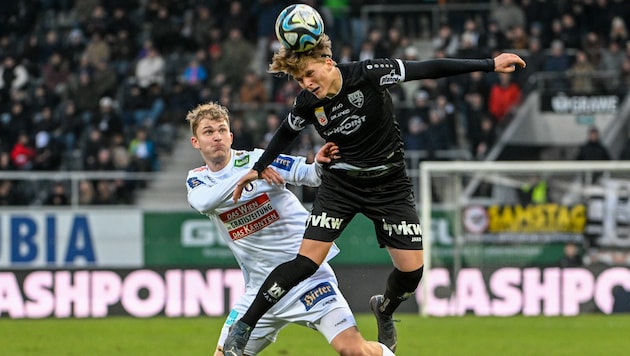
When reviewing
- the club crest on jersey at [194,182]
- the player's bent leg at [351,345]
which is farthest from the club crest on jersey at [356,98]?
the player's bent leg at [351,345]

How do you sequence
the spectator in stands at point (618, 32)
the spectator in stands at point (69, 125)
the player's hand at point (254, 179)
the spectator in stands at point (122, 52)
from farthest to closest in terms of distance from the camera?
the spectator in stands at point (122, 52), the spectator in stands at point (618, 32), the spectator in stands at point (69, 125), the player's hand at point (254, 179)

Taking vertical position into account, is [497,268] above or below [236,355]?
below

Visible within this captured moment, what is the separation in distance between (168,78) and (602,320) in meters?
10.6

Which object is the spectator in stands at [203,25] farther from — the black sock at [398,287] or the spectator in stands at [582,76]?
the black sock at [398,287]

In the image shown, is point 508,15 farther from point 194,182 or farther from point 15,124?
point 194,182

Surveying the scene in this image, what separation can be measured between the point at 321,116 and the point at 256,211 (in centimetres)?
78

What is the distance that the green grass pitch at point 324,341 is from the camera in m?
12.2

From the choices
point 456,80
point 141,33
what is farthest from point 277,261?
point 141,33

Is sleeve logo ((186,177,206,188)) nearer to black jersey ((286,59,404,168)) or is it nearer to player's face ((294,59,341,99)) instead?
black jersey ((286,59,404,168))

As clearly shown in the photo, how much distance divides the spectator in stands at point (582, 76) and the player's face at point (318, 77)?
13700 mm

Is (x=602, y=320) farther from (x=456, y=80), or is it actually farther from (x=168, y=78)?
(x=168, y=78)

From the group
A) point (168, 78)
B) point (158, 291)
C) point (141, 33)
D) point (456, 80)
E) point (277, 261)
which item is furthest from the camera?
point (141, 33)

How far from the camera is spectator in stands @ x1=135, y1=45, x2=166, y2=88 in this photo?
23062 millimetres

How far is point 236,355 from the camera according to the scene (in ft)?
25.4
